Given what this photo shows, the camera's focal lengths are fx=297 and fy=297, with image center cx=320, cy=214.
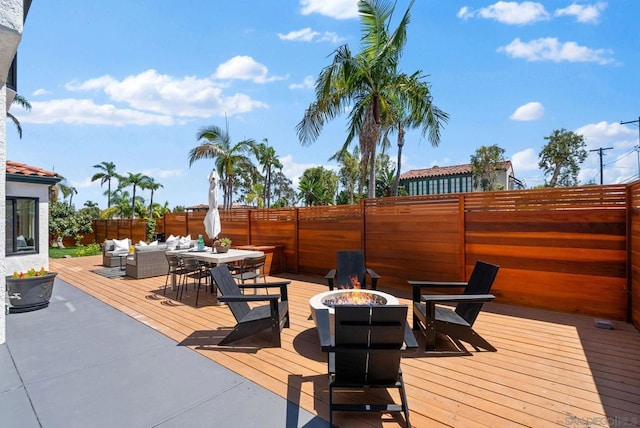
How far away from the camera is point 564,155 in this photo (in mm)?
25875

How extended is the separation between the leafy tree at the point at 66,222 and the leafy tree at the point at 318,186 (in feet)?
60.8

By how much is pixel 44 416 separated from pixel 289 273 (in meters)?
6.62

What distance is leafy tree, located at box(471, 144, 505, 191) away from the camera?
24.8m

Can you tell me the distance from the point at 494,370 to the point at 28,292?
24.3ft

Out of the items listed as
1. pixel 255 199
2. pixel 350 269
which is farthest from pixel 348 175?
pixel 350 269

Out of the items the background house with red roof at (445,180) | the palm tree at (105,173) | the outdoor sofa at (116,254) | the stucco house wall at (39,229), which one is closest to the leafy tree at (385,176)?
→ the background house with red roof at (445,180)

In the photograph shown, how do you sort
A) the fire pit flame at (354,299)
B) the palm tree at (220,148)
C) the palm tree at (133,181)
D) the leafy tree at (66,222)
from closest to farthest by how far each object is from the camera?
the fire pit flame at (354,299) < the palm tree at (220,148) < the leafy tree at (66,222) < the palm tree at (133,181)

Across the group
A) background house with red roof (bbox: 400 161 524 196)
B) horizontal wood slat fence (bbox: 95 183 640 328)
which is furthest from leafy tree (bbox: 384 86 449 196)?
background house with red roof (bbox: 400 161 524 196)

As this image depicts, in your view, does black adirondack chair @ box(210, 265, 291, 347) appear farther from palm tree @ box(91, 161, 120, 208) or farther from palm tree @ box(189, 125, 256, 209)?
palm tree @ box(91, 161, 120, 208)

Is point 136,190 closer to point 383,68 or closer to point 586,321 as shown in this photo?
point 383,68

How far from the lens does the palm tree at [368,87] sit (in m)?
7.39

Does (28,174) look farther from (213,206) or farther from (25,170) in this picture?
(213,206)

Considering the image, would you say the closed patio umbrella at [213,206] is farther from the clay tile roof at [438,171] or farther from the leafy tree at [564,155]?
the leafy tree at [564,155]

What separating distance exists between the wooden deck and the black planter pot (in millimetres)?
1789
